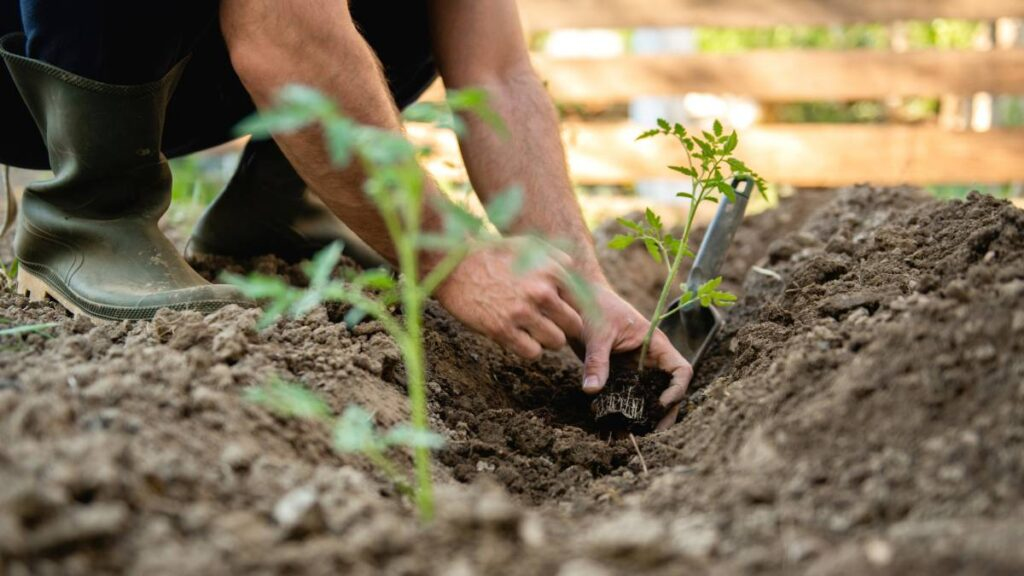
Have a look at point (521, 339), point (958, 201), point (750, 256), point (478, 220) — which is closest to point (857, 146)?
point (750, 256)

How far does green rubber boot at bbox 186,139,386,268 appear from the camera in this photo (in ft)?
8.09

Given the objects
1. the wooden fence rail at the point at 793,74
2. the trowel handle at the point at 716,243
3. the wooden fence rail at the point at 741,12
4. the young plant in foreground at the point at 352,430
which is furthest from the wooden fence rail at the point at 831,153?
the young plant in foreground at the point at 352,430

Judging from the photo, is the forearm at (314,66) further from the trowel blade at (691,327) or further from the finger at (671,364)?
the trowel blade at (691,327)

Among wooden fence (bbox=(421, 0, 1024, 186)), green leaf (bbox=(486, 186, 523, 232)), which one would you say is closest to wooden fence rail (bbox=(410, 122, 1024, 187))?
wooden fence (bbox=(421, 0, 1024, 186))

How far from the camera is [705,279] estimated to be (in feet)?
7.16

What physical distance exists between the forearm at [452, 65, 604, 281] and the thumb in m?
0.25

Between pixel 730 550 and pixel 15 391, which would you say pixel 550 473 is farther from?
pixel 15 391

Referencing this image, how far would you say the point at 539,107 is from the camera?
2.25 meters

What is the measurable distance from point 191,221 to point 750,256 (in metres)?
1.87

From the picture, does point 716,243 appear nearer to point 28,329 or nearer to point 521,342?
point 521,342

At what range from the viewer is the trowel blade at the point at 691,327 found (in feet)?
7.02

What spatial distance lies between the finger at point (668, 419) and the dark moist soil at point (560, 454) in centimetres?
7

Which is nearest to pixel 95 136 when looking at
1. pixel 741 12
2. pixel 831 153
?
pixel 741 12

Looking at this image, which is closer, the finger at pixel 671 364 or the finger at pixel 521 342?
the finger at pixel 521 342
